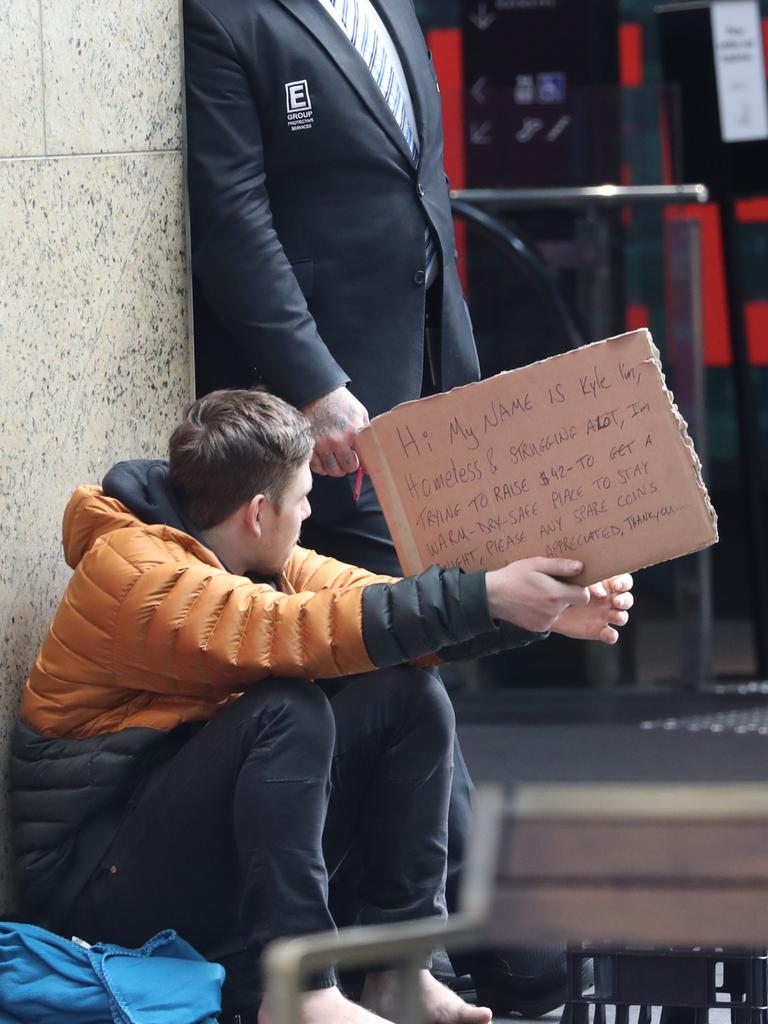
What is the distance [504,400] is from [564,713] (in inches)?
148

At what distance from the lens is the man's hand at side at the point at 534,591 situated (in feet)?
8.95

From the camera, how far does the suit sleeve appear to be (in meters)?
3.26

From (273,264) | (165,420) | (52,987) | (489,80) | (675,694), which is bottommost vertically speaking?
(675,694)

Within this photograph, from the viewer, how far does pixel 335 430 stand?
10.6ft

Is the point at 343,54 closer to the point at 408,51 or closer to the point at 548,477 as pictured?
the point at 408,51

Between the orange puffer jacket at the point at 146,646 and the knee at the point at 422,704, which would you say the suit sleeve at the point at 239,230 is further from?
the knee at the point at 422,704

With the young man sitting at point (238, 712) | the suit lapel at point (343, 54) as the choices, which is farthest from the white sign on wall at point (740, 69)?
the young man sitting at point (238, 712)

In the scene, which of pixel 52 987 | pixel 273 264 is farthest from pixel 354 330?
pixel 52 987

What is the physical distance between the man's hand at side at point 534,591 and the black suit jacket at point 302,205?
642 millimetres

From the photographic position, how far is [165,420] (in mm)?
3465

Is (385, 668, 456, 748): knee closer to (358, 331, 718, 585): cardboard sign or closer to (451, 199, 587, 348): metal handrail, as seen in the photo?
(358, 331, 718, 585): cardboard sign

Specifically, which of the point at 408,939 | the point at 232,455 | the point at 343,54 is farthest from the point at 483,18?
the point at 408,939

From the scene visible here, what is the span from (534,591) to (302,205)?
1.02 meters

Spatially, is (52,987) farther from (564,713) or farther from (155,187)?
(564,713)
